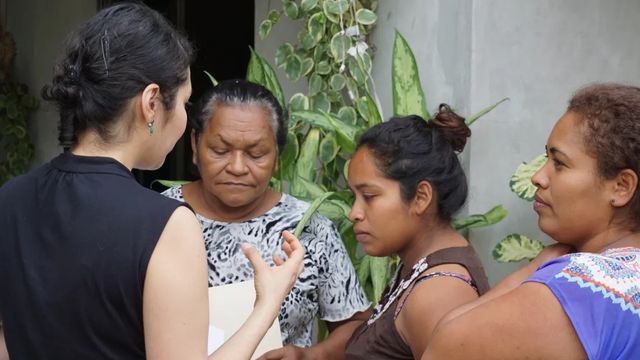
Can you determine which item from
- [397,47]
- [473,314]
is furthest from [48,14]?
[473,314]

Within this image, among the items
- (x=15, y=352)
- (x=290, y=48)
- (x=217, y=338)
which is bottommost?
(x=217, y=338)

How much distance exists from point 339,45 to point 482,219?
80 centimetres

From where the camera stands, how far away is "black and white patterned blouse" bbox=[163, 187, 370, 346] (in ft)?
8.19

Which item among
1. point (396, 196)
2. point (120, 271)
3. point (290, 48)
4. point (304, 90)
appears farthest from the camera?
point (304, 90)

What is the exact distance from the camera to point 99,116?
1.53m

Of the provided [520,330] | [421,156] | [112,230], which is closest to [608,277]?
[520,330]

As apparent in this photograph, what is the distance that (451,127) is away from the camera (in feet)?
7.68

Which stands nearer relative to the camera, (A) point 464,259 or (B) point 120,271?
(B) point 120,271

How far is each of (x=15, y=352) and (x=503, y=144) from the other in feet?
5.76

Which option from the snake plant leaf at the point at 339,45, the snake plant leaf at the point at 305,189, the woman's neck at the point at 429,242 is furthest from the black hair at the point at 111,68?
the snake plant leaf at the point at 339,45

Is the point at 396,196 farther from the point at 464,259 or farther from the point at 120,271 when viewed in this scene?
the point at 120,271

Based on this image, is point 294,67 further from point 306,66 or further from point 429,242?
point 429,242

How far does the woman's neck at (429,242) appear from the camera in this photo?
2.20 meters

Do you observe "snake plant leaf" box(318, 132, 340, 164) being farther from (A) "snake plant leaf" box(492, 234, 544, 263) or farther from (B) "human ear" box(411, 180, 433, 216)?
(B) "human ear" box(411, 180, 433, 216)
